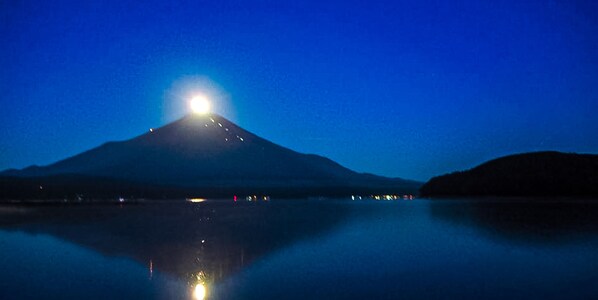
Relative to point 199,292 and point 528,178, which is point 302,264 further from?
point 528,178

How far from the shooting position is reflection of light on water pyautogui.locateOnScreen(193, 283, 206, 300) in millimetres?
13516

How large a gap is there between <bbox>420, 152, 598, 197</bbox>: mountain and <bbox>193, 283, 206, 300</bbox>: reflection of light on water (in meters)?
99.4

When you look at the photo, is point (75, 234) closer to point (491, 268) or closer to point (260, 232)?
point (260, 232)

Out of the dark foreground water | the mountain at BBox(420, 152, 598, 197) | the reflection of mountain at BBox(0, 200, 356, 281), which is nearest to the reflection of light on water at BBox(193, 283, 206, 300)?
the dark foreground water

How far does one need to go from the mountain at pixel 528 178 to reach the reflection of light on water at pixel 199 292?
99437mm

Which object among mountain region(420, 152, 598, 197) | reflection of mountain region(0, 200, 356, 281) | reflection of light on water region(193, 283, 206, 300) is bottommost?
reflection of light on water region(193, 283, 206, 300)

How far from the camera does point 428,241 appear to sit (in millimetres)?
28031

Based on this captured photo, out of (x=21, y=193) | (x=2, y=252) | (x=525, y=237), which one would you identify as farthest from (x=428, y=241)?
(x=21, y=193)

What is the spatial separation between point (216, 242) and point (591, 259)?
47.1ft

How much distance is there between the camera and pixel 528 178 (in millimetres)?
113750

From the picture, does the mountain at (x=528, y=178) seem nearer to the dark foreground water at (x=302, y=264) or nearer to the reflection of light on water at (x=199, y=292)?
the dark foreground water at (x=302, y=264)

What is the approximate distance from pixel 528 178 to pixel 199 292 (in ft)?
356

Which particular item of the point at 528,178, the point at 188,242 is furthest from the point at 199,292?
the point at 528,178

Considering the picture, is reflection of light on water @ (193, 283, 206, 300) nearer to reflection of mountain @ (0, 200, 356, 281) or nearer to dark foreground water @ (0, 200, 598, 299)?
dark foreground water @ (0, 200, 598, 299)
